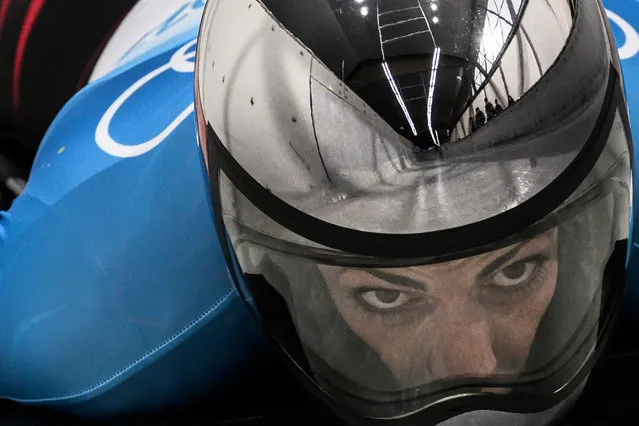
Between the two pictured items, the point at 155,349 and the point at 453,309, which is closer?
the point at 453,309

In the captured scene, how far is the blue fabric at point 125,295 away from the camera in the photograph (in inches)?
34.7

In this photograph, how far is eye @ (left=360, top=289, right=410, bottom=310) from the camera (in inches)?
24.1

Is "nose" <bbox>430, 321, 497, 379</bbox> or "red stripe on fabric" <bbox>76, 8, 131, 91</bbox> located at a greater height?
"red stripe on fabric" <bbox>76, 8, 131, 91</bbox>

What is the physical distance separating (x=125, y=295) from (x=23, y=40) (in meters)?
0.72

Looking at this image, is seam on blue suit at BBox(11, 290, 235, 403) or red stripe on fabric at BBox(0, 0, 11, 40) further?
red stripe on fabric at BBox(0, 0, 11, 40)

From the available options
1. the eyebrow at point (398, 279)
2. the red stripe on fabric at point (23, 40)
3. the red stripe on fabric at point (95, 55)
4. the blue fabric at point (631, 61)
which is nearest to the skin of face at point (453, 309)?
the eyebrow at point (398, 279)

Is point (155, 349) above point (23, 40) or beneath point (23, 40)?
beneath

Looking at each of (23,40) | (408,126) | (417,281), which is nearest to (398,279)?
(417,281)

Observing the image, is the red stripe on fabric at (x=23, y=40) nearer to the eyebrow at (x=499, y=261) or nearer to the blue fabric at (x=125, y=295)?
the blue fabric at (x=125, y=295)

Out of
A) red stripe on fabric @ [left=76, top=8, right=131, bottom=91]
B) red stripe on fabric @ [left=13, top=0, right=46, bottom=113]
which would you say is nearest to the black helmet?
red stripe on fabric @ [left=76, top=8, right=131, bottom=91]

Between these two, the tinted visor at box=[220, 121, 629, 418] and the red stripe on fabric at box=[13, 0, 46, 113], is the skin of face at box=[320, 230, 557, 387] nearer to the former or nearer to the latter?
the tinted visor at box=[220, 121, 629, 418]

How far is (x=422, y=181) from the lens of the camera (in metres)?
0.55

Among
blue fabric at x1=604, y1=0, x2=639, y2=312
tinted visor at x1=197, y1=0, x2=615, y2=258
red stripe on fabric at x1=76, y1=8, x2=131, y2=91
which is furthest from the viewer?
red stripe on fabric at x1=76, y1=8, x2=131, y2=91

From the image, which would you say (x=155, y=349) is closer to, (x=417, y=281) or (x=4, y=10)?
(x=417, y=281)
